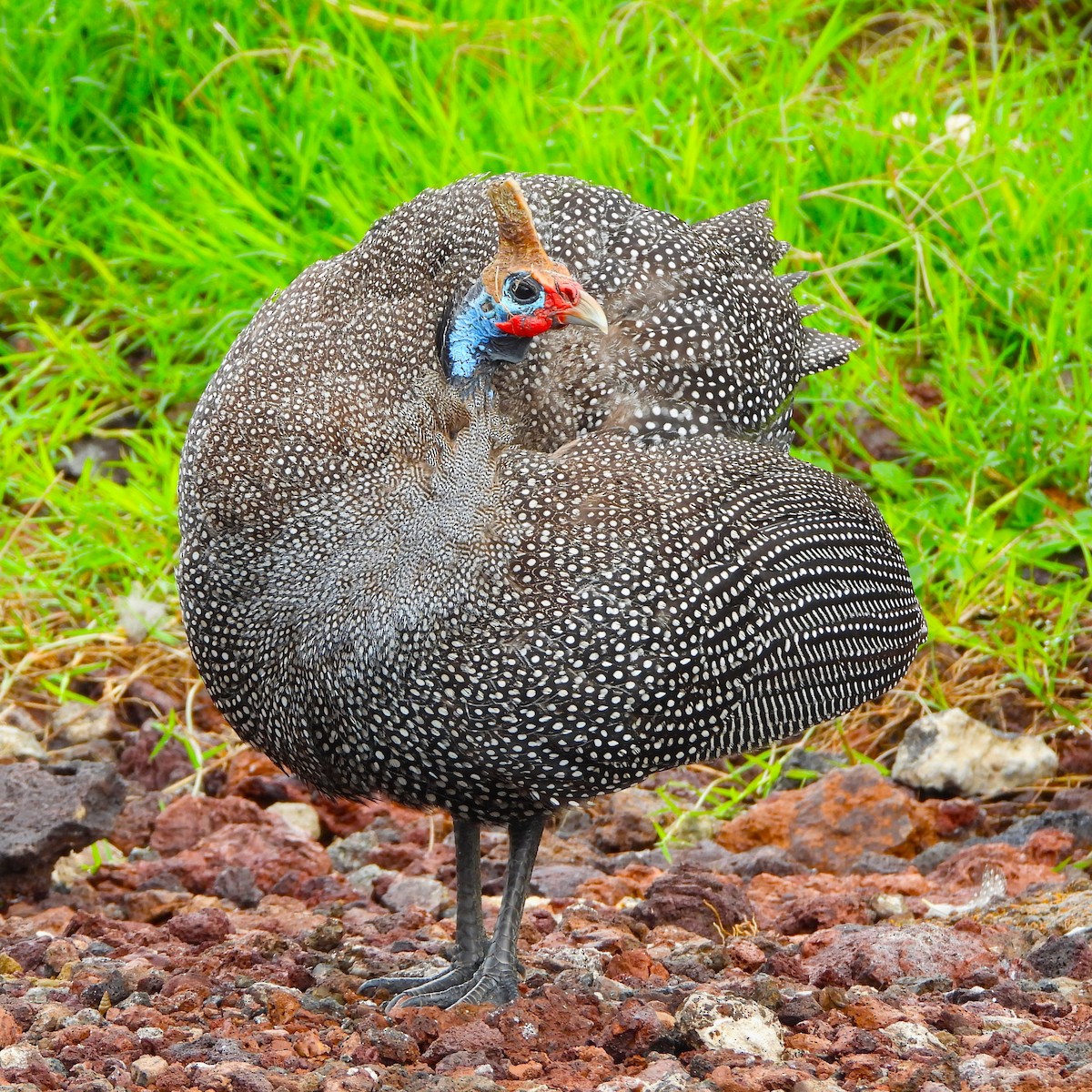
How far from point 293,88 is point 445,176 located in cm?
81

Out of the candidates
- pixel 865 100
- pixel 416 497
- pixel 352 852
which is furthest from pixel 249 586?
pixel 865 100

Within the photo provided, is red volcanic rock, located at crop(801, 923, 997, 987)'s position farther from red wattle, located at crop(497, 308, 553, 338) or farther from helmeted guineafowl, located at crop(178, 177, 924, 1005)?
red wattle, located at crop(497, 308, 553, 338)

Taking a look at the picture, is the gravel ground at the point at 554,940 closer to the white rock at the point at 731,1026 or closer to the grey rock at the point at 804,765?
the white rock at the point at 731,1026

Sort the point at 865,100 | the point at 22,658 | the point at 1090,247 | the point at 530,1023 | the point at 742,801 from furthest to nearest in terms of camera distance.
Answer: the point at 865,100 < the point at 1090,247 < the point at 22,658 < the point at 742,801 < the point at 530,1023

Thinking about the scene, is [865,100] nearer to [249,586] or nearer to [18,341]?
[18,341]

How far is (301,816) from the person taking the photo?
3943mm

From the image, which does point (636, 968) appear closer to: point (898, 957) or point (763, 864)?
point (898, 957)

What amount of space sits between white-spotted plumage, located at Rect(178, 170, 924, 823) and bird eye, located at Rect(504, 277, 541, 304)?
18 centimetres

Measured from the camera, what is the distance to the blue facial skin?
9.24 feet

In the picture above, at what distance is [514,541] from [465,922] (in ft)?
2.60

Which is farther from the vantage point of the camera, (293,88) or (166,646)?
(293,88)

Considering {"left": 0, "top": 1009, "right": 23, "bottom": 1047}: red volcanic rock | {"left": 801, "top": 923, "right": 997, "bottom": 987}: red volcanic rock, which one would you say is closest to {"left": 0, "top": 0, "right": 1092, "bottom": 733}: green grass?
{"left": 801, "top": 923, "right": 997, "bottom": 987}: red volcanic rock

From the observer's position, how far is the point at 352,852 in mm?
3787

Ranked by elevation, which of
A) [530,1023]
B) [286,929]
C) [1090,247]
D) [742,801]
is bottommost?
[742,801]
